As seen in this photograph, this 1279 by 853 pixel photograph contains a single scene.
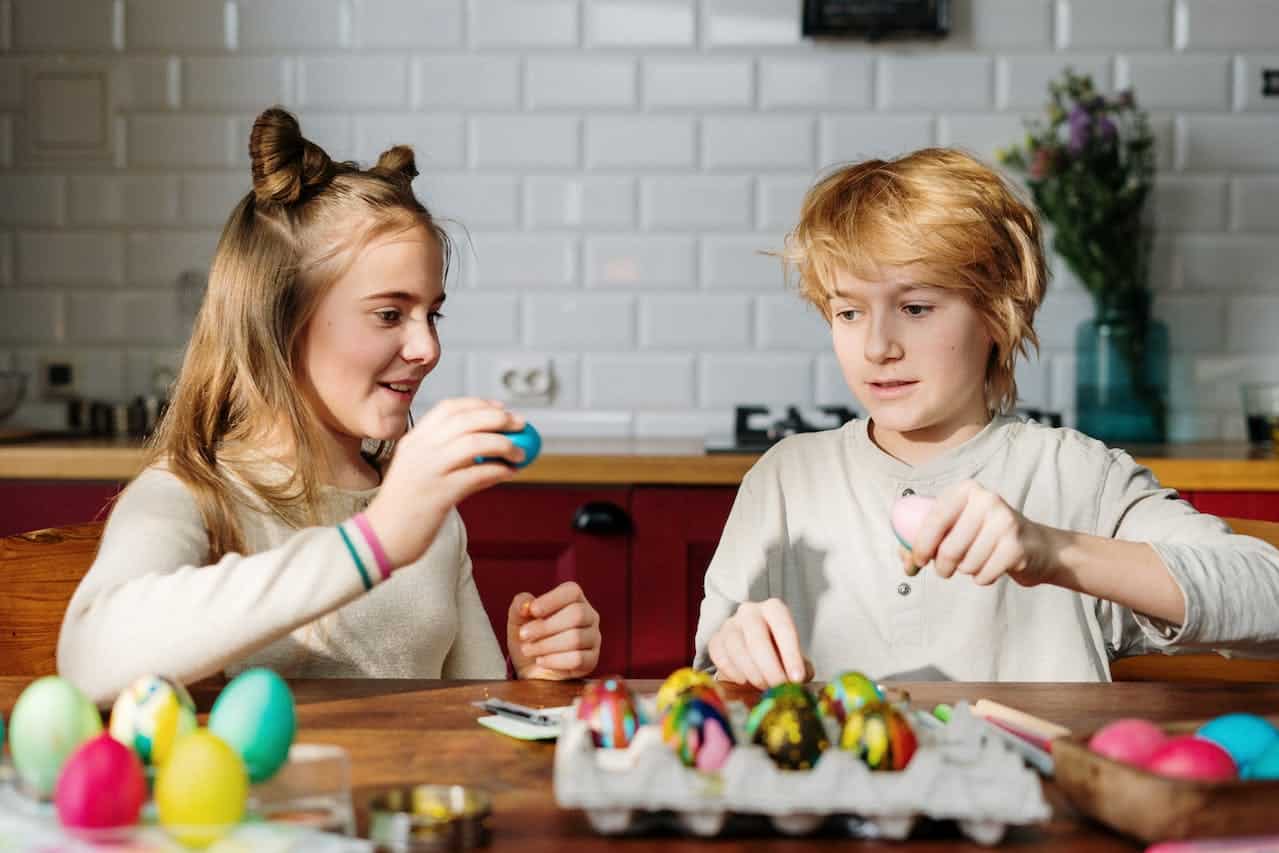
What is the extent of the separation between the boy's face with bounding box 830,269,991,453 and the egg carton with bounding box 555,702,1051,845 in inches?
31.1

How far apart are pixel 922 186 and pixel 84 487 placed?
1562 mm

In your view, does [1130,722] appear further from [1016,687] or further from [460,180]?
[460,180]

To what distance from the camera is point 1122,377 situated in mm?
2875

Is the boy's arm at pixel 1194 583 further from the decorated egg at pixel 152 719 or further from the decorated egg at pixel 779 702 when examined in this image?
the decorated egg at pixel 152 719

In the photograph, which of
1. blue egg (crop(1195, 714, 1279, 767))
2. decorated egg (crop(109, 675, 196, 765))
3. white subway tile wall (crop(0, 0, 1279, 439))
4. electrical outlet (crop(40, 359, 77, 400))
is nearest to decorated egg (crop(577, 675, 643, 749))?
decorated egg (crop(109, 675, 196, 765))

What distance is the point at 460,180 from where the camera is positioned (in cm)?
303

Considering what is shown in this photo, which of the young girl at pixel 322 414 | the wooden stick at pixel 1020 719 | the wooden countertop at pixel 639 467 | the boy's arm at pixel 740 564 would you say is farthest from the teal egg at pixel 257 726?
the wooden countertop at pixel 639 467

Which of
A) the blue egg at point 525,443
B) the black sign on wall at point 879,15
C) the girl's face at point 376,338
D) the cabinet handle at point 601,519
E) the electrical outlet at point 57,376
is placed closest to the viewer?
the blue egg at point 525,443

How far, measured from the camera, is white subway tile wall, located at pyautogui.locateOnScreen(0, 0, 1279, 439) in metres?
2.98

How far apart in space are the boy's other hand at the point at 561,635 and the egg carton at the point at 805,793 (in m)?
0.53

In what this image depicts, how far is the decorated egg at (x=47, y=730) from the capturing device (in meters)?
0.88

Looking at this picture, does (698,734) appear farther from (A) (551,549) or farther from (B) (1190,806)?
(A) (551,549)

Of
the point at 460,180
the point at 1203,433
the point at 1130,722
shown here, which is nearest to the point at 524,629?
the point at 1130,722


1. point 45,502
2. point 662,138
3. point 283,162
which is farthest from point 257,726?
point 662,138
